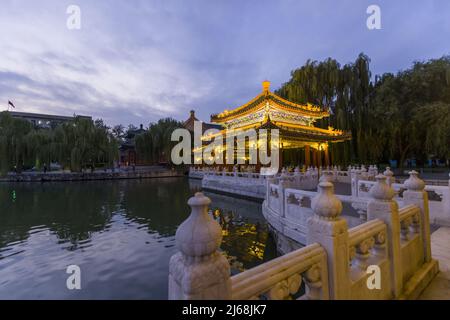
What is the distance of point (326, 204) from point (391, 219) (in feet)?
4.02

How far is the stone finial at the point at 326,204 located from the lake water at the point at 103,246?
140 inches

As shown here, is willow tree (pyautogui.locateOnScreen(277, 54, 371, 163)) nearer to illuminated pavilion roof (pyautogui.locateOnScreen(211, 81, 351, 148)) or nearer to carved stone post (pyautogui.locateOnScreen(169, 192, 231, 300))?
illuminated pavilion roof (pyautogui.locateOnScreen(211, 81, 351, 148))

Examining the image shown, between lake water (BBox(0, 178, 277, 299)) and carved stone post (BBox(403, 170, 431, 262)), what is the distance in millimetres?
3310

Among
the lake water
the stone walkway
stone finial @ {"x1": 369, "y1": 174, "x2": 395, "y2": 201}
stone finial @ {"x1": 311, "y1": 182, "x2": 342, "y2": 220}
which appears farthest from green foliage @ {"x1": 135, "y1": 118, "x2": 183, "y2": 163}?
stone finial @ {"x1": 311, "y1": 182, "x2": 342, "y2": 220}

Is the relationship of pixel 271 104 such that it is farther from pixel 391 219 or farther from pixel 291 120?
pixel 391 219

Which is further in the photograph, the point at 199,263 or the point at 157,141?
the point at 157,141

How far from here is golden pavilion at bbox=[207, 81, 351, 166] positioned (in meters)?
15.5

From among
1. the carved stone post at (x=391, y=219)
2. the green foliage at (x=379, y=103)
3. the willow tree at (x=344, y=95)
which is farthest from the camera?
the willow tree at (x=344, y=95)

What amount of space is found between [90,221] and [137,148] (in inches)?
1072

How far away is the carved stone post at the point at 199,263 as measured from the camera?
3.70 ft

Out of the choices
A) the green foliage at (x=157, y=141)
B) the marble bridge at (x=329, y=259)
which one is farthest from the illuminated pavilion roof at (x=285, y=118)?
the green foliage at (x=157, y=141)

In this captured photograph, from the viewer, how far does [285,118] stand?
17859 millimetres

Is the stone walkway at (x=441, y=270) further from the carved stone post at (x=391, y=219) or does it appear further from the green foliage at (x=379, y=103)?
the green foliage at (x=379, y=103)

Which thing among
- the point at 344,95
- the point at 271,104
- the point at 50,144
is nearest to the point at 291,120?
the point at 271,104
